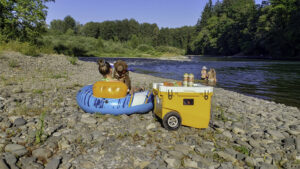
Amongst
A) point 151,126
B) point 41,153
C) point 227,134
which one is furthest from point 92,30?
point 41,153

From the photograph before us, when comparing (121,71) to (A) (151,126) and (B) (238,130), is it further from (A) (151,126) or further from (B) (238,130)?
(B) (238,130)

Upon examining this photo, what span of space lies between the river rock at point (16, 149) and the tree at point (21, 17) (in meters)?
19.3

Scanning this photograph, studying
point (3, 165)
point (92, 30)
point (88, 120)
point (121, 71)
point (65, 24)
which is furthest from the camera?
point (65, 24)

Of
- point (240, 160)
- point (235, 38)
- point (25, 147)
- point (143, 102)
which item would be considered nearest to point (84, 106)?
point (143, 102)

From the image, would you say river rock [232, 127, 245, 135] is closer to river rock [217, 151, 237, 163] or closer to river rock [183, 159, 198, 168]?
river rock [217, 151, 237, 163]

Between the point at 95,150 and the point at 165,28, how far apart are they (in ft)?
514

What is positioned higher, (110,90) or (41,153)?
(110,90)

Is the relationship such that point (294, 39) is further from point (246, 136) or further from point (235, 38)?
point (246, 136)

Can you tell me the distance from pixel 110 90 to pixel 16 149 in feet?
8.16

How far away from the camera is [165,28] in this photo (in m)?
154

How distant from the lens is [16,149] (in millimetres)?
3506

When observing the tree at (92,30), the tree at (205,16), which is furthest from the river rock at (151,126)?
the tree at (205,16)

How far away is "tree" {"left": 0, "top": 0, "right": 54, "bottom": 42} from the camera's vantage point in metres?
19.2

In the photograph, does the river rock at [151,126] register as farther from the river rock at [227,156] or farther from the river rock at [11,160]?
the river rock at [11,160]
